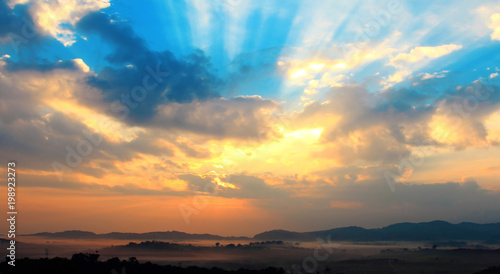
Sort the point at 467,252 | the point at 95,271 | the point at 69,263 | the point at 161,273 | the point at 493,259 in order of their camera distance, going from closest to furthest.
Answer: the point at 69,263 < the point at 95,271 < the point at 161,273 < the point at 493,259 < the point at 467,252

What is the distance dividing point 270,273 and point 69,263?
2175 inches

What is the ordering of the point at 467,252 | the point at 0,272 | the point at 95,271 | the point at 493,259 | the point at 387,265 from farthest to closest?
the point at 467,252
the point at 387,265
the point at 493,259
the point at 95,271
the point at 0,272

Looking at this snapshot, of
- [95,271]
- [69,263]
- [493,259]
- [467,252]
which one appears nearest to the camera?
[69,263]

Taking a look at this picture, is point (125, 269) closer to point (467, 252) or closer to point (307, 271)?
point (307, 271)

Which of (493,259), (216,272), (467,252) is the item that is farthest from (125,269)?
(467,252)

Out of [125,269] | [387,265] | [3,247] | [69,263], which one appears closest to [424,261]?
[387,265]

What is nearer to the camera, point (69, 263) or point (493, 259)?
point (69, 263)

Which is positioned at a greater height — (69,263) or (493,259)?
(69,263)

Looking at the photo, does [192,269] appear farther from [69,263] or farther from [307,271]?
[307,271]

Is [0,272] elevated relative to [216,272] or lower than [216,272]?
elevated

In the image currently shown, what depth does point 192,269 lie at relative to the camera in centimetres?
10400

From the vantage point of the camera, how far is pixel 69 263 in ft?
269

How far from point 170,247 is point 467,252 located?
15274cm

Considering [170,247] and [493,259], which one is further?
[170,247]
